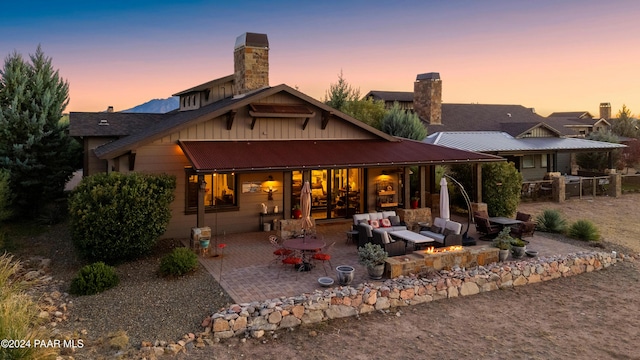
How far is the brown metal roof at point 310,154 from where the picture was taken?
507 inches

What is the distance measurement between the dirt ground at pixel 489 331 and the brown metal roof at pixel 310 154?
5.91 metres

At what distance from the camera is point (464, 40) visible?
26578 millimetres

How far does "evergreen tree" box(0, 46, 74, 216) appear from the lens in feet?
59.4

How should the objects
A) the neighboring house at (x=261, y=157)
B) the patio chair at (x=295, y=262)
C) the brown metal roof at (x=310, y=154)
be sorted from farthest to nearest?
the neighboring house at (x=261, y=157) < the brown metal roof at (x=310, y=154) < the patio chair at (x=295, y=262)

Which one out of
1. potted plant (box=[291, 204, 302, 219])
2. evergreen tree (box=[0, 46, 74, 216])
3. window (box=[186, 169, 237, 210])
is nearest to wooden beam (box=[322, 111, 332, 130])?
potted plant (box=[291, 204, 302, 219])

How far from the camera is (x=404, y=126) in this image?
24812mm

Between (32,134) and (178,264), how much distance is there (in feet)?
43.3

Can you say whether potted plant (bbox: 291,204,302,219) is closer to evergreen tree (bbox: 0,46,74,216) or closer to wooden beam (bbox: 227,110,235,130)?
wooden beam (bbox: 227,110,235,130)

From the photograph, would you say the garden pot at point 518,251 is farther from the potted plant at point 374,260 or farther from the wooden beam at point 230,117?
the wooden beam at point 230,117

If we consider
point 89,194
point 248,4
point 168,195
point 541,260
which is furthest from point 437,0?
point 89,194

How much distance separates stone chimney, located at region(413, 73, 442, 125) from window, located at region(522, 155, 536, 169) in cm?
652

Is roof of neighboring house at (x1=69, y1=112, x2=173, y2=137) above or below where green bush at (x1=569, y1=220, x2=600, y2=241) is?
above

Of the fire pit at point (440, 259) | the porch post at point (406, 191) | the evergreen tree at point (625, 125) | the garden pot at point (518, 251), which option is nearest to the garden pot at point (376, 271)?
the fire pit at point (440, 259)

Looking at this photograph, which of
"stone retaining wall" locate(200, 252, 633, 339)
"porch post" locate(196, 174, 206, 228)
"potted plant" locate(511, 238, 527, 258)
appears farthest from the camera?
"porch post" locate(196, 174, 206, 228)
